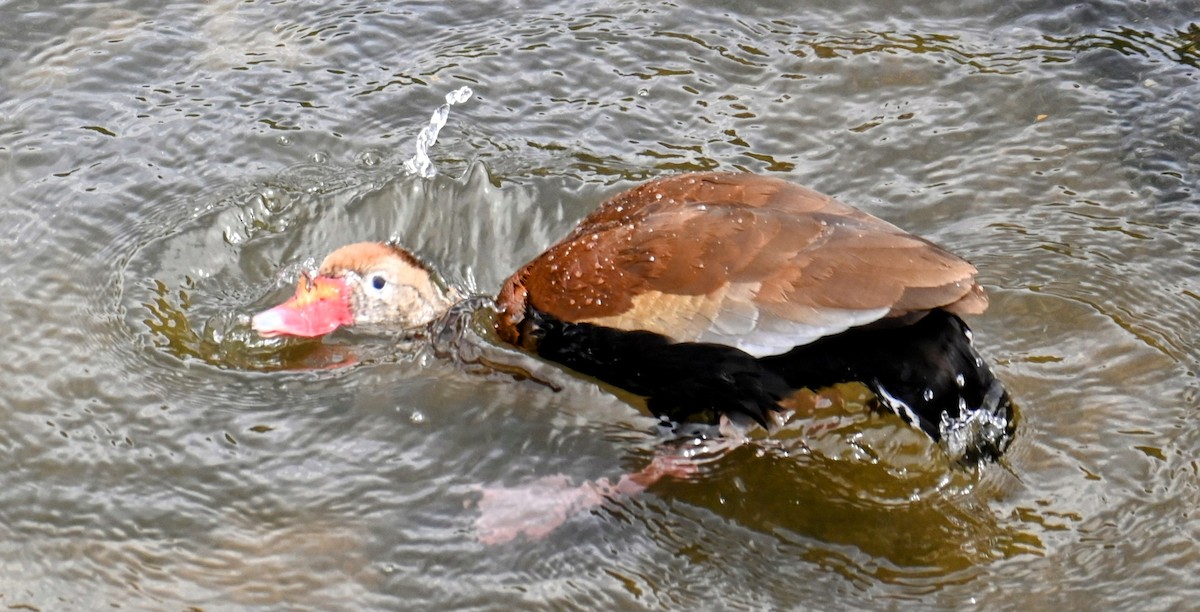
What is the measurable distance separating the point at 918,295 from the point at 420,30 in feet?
9.35

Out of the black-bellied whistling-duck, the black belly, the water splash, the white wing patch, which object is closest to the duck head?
the water splash

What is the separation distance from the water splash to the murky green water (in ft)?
0.18

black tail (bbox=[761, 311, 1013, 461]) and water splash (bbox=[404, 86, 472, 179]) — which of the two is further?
water splash (bbox=[404, 86, 472, 179])

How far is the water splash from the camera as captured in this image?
4.71m

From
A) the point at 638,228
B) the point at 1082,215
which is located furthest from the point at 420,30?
the point at 1082,215

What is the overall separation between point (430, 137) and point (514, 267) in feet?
2.25

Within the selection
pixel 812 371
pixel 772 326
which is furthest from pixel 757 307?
pixel 812 371

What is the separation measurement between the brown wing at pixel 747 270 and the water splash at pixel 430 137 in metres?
1.02

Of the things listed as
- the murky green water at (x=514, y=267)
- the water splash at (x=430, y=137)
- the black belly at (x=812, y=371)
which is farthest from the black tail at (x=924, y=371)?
the water splash at (x=430, y=137)

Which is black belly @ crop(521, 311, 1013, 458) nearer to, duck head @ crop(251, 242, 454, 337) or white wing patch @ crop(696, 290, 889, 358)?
white wing patch @ crop(696, 290, 889, 358)

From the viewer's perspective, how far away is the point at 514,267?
4520mm

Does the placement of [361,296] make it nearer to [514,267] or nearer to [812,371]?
[514,267]

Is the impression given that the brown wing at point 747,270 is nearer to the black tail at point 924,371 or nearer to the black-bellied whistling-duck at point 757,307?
the black-bellied whistling-duck at point 757,307

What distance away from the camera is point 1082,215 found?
455cm
